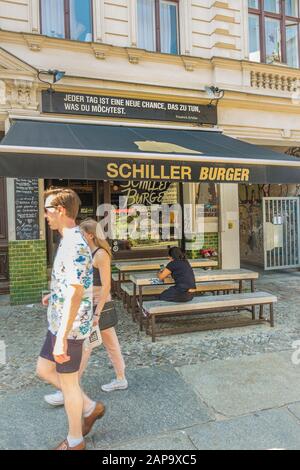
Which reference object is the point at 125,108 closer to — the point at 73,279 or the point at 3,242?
the point at 3,242

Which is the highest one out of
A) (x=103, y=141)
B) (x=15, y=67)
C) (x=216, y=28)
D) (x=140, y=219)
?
(x=216, y=28)

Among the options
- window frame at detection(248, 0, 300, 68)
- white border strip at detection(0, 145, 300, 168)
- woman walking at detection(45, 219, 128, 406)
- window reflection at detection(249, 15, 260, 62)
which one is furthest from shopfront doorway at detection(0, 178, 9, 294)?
window frame at detection(248, 0, 300, 68)

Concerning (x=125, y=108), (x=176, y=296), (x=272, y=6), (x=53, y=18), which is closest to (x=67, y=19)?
(x=53, y=18)

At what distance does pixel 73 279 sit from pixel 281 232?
861cm

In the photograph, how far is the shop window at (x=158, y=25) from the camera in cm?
798

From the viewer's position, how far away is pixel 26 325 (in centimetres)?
562

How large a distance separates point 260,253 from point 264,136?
3.58 meters

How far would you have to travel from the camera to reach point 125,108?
290 inches

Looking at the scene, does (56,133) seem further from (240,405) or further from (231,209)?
(231,209)

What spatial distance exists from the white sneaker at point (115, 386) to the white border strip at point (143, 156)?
2.31 m

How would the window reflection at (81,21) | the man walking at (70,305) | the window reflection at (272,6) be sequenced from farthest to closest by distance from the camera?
the window reflection at (272,6) < the window reflection at (81,21) < the man walking at (70,305)

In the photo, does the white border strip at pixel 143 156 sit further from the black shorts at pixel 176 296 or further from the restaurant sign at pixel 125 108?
the restaurant sign at pixel 125 108

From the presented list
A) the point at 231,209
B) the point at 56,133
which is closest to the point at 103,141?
the point at 56,133

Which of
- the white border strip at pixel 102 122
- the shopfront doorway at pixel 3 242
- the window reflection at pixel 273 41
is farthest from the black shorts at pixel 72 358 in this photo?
the window reflection at pixel 273 41
